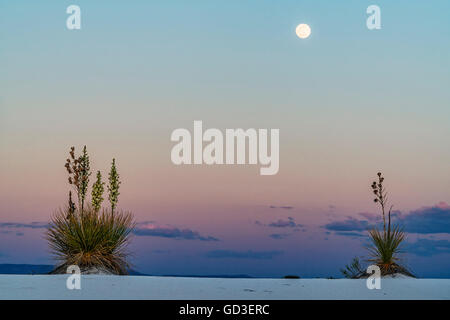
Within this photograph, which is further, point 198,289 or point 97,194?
point 97,194

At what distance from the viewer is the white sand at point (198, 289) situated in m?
10.2

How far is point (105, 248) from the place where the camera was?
1539cm

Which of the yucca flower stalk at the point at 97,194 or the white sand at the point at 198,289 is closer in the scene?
the white sand at the point at 198,289

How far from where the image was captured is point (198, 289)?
440 inches

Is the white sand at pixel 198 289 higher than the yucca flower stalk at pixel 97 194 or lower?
lower

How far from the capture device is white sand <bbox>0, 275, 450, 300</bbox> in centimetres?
1018

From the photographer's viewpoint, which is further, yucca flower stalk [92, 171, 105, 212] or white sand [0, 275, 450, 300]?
yucca flower stalk [92, 171, 105, 212]

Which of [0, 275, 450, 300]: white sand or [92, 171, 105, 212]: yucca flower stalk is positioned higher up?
[92, 171, 105, 212]: yucca flower stalk
